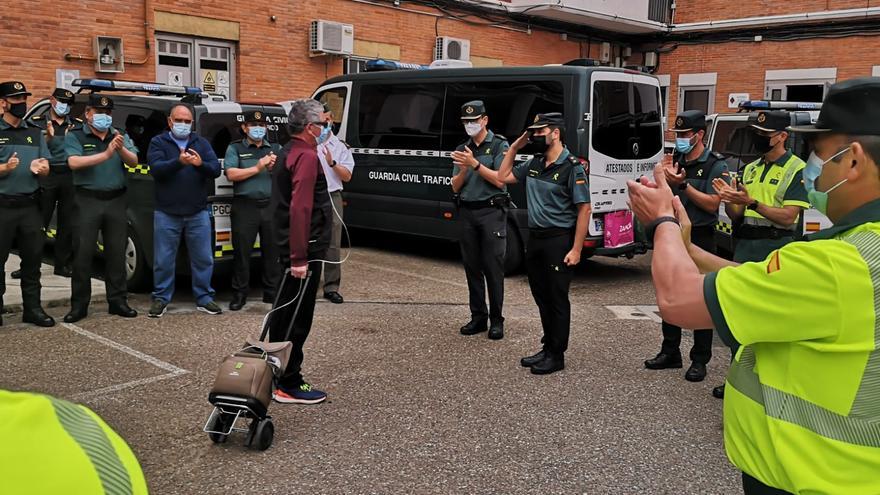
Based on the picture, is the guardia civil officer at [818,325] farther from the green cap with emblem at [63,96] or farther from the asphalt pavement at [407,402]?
the green cap with emblem at [63,96]

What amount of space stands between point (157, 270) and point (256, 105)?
2028 mm

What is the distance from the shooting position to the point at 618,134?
9039 millimetres

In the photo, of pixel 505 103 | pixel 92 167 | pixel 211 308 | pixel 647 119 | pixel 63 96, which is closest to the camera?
pixel 92 167

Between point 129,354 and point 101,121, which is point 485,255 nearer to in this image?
point 129,354

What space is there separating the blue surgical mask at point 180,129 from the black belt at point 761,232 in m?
4.82

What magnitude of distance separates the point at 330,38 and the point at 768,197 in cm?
1122

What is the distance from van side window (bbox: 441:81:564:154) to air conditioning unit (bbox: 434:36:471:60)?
25.1 feet

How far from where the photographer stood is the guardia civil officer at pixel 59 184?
7.93 m

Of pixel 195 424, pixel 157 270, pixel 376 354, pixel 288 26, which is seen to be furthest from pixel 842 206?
pixel 288 26

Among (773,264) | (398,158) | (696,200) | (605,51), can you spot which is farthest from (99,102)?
(605,51)

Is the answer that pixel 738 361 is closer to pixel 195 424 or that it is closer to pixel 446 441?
pixel 446 441

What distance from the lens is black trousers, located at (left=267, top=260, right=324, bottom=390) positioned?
15.9 feet

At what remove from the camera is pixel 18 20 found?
1126cm

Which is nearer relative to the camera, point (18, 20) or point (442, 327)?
point (442, 327)
